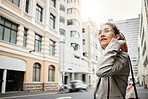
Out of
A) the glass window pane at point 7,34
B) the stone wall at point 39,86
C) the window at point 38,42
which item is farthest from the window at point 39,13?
the stone wall at point 39,86

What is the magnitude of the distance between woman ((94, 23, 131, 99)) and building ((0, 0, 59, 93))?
1580cm

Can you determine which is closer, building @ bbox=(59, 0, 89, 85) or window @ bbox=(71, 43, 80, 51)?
building @ bbox=(59, 0, 89, 85)

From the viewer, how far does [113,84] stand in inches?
49.0

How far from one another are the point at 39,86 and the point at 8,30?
8717mm

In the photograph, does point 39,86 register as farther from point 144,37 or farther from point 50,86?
point 144,37

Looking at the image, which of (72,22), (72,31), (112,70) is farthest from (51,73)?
(112,70)

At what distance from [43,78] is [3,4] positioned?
11304mm

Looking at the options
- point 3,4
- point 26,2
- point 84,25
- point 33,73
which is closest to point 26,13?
point 26,2

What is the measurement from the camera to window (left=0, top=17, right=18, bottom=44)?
623 inches

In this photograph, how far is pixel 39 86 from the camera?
68.3ft

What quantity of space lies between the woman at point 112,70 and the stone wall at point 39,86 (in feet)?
60.2

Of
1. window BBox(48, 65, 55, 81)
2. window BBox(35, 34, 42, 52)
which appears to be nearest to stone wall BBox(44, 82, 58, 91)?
window BBox(48, 65, 55, 81)

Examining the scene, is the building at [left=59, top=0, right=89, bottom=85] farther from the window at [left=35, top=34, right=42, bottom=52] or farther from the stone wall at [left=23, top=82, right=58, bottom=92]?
the window at [left=35, top=34, right=42, bottom=52]

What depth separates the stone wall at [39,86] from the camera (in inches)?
722
